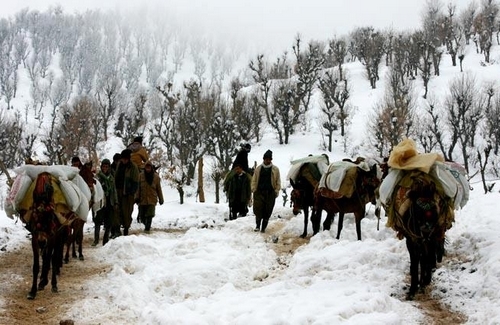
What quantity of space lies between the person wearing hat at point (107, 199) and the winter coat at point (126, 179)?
0.50 feet

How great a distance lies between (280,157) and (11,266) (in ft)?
101

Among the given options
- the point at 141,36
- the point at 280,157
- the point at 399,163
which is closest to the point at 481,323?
the point at 399,163

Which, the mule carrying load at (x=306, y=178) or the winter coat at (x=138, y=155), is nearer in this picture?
the mule carrying load at (x=306, y=178)

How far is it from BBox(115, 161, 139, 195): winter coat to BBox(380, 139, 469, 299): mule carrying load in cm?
577

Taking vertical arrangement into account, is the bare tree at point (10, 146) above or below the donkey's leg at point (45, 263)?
above

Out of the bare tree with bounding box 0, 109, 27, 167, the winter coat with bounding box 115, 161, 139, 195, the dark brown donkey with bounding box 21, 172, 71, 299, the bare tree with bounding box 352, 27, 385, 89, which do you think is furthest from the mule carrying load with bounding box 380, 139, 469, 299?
the bare tree with bounding box 352, 27, 385, 89

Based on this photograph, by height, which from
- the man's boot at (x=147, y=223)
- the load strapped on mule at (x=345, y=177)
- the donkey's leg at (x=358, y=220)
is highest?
the load strapped on mule at (x=345, y=177)

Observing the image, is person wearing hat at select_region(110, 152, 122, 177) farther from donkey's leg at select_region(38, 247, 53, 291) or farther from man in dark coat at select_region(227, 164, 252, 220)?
donkey's leg at select_region(38, 247, 53, 291)

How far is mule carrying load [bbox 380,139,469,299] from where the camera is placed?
18.6 ft

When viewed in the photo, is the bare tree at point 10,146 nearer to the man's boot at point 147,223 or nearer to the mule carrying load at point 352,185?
the man's boot at point 147,223

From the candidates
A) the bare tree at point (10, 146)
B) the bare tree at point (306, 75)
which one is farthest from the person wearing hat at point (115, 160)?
the bare tree at point (306, 75)

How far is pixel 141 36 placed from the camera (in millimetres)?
115062

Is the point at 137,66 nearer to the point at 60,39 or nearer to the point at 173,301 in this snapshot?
the point at 60,39

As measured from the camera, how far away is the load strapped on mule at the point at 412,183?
5.74 meters
